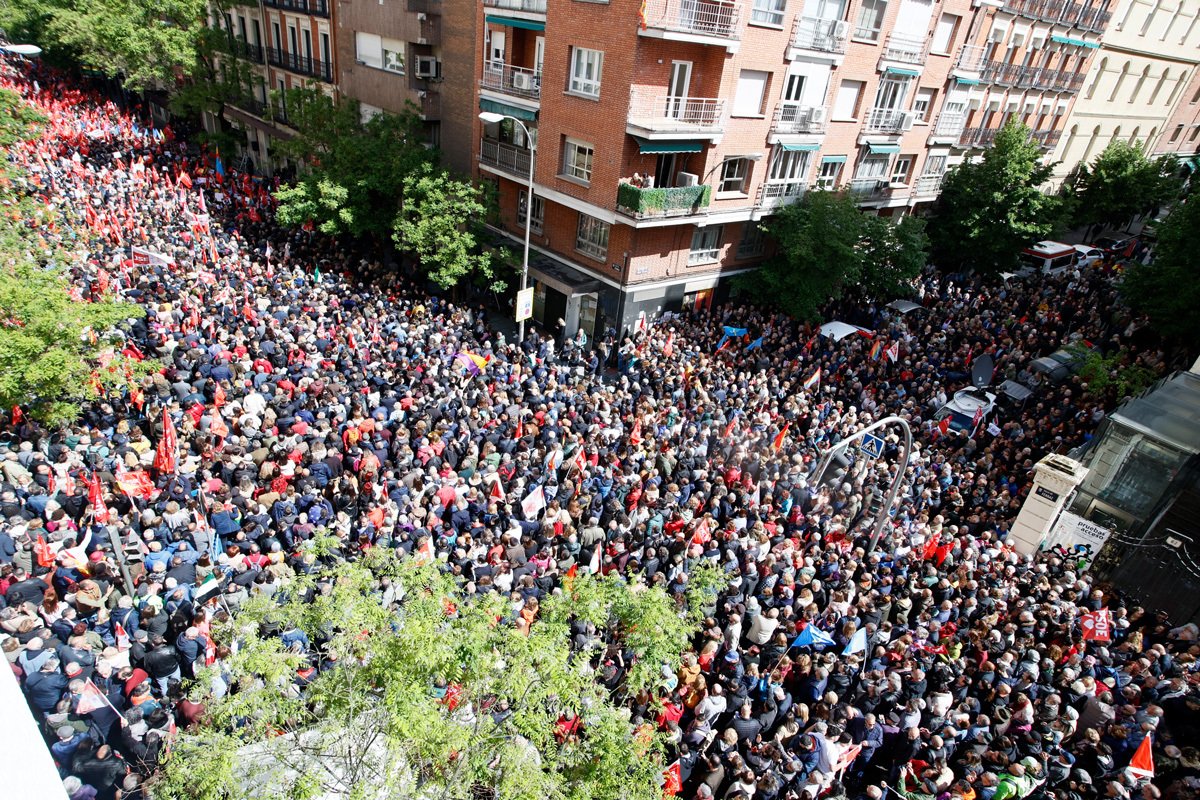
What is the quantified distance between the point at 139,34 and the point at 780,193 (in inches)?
1368

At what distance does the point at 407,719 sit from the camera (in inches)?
213

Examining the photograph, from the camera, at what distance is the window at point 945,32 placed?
87.3 ft

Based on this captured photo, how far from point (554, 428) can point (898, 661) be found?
8.05m

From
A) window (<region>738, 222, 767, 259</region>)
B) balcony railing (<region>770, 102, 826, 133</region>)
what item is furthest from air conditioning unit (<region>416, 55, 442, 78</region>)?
window (<region>738, 222, 767, 259</region>)

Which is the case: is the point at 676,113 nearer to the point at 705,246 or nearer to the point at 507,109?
the point at 705,246

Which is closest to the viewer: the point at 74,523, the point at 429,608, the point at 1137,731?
the point at 429,608

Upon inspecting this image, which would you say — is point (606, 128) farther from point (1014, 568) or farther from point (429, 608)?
point (429, 608)

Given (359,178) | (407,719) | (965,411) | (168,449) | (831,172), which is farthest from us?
(831,172)

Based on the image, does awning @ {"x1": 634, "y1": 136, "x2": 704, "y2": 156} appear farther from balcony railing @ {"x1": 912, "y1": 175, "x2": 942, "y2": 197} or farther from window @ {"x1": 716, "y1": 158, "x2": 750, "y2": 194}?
balcony railing @ {"x1": 912, "y1": 175, "x2": 942, "y2": 197}

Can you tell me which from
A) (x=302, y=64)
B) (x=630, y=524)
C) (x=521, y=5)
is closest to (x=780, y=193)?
(x=521, y=5)

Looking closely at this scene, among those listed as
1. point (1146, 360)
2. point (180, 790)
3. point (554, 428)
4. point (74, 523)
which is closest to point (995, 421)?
point (1146, 360)

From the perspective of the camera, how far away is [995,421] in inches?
742

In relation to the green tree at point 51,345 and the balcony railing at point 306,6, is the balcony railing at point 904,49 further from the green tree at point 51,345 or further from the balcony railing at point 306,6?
the green tree at point 51,345

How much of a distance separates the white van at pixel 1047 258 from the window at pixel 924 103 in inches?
Result: 291
